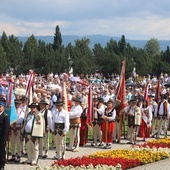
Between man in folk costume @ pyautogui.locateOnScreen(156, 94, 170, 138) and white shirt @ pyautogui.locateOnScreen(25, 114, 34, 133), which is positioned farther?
man in folk costume @ pyautogui.locateOnScreen(156, 94, 170, 138)

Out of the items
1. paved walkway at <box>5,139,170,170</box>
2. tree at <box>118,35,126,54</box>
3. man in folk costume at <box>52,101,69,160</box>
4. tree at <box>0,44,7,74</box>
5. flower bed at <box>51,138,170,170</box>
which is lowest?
paved walkway at <box>5,139,170,170</box>

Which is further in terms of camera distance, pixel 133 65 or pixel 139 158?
pixel 133 65

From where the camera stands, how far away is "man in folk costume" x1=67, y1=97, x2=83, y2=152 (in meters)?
17.8

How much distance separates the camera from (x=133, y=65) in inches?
3061

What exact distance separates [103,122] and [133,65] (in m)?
58.7

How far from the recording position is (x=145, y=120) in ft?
73.5

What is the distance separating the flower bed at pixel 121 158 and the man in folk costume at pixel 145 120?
13.0 feet

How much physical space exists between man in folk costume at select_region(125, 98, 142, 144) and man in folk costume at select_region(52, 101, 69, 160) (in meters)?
5.54

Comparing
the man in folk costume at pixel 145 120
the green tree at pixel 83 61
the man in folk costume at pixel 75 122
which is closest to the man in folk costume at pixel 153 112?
the man in folk costume at pixel 145 120

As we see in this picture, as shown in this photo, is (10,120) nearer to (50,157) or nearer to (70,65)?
(50,157)

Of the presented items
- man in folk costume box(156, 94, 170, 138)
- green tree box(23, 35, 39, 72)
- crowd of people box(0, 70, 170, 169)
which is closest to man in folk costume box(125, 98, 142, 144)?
crowd of people box(0, 70, 170, 169)

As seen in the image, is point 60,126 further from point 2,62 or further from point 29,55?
point 29,55

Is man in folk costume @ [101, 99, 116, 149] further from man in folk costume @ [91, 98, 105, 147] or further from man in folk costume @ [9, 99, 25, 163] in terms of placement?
man in folk costume @ [9, 99, 25, 163]

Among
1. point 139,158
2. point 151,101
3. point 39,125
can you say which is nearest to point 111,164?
point 139,158
